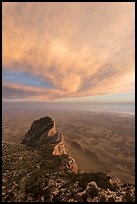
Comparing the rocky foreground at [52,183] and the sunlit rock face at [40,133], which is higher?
the sunlit rock face at [40,133]

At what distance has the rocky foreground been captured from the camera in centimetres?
2184

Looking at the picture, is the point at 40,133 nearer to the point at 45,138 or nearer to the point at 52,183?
the point at 45,138

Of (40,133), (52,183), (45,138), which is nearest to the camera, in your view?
(52,183)

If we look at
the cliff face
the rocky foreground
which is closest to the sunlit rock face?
the cliff face

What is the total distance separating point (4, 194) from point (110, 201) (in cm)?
1195

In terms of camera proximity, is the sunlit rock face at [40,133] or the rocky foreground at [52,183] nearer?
the rocky foreground at [52,183]

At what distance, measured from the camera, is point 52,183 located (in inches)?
992

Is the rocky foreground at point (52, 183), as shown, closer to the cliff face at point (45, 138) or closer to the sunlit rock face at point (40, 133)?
the cliff face at point (45, 138)

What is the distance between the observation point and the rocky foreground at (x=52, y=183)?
21.8 m

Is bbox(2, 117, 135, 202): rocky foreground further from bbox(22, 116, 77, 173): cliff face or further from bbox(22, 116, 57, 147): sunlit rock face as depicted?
bbox(22, 116, 57, 147): sunlit rock face

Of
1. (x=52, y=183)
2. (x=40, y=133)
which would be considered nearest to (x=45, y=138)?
(x=40, y=133)

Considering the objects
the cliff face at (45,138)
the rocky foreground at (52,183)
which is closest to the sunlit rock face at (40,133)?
the cliff face at (45,138)

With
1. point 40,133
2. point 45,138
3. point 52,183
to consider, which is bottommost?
point 52,183

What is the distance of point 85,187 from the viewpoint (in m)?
22.7
